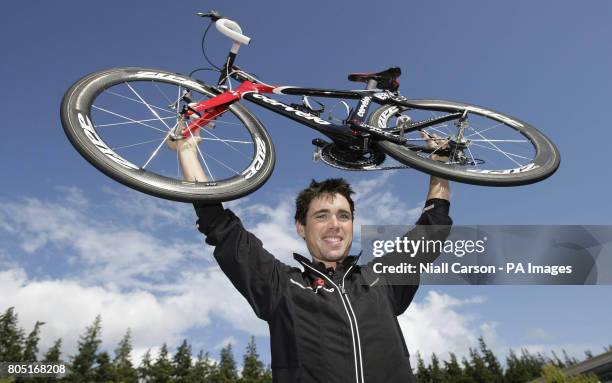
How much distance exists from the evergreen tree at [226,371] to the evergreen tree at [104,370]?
38.9ft

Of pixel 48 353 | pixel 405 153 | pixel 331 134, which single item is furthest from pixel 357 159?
pixel 48 353

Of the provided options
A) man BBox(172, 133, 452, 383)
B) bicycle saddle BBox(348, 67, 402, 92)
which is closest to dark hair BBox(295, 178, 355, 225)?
man BBox(172, 133, 452, 383)

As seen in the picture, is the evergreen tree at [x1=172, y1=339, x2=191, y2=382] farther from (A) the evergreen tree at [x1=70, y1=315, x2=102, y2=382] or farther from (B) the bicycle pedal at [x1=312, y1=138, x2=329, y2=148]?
(B) the bicycle pedal at [x1=312, y1=138, x2=329, y2=148]

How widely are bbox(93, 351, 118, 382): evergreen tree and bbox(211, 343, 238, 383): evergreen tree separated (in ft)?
38.9

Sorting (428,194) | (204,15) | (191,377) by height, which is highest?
(191,377)

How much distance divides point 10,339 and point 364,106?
58041 millimetres

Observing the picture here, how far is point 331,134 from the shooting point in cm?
496

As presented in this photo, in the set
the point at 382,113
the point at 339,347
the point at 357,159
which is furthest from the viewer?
the point at 382,113

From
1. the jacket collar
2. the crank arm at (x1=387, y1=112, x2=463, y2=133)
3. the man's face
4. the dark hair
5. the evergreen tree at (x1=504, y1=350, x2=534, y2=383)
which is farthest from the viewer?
the evergreen tree at (x1=504, y1=350, x2=534, y2=383)

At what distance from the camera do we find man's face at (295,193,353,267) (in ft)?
11.1

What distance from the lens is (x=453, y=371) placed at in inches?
2591

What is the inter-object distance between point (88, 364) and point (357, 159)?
169 feet

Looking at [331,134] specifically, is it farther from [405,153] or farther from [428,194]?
[428,194]

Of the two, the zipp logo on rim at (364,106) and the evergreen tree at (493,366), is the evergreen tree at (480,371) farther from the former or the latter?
the zipp logo on rim at (364,106)
